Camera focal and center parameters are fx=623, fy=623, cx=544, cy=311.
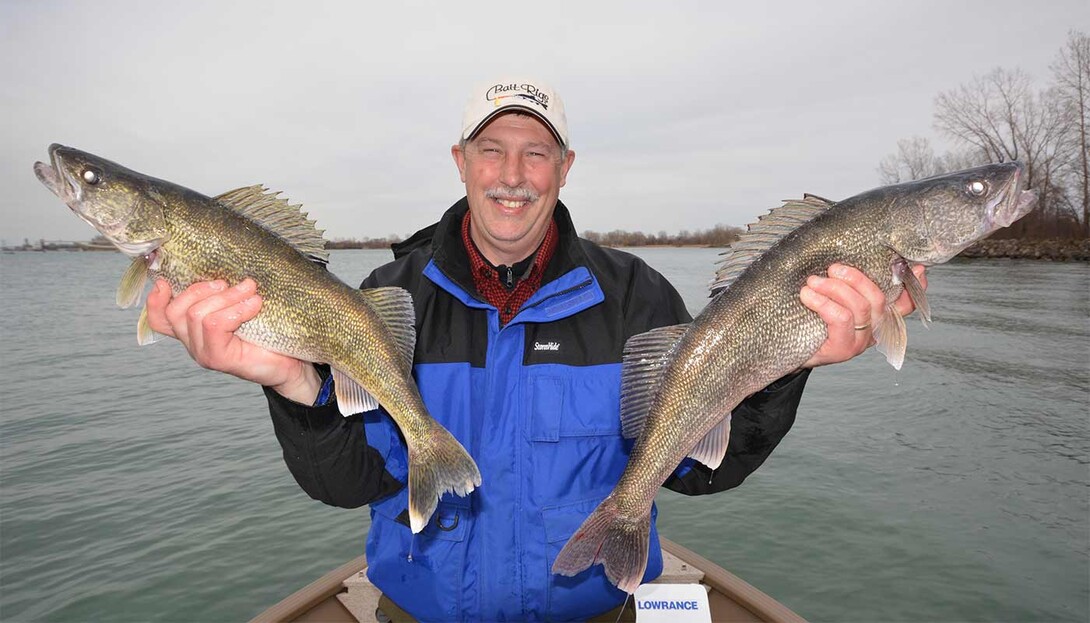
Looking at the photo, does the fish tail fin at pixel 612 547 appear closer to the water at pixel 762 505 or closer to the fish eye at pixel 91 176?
the fish eye at pixel 91 176

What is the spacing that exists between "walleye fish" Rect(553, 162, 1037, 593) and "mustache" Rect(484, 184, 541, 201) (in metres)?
1.33

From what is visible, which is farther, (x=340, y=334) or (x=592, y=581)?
(x=592, y=581)

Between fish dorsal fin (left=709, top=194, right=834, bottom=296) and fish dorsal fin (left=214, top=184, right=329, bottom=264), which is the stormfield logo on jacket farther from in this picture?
fish dorsal fin (left=709, top=194, right=834, bottom=296)

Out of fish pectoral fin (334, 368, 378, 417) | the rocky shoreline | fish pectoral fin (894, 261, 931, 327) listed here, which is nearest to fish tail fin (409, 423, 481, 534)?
fish pectoral fin (334, 368, 378, 417)

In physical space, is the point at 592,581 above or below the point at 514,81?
below

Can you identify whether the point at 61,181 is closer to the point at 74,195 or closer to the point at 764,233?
the point at 74,195

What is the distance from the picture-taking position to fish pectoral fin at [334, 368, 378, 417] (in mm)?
2871

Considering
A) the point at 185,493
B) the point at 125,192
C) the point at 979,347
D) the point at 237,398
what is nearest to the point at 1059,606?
the point at 125,192

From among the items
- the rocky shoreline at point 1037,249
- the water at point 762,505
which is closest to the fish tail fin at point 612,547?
the water at point 762,505

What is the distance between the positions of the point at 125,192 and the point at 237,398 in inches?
484

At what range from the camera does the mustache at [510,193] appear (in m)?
3.59

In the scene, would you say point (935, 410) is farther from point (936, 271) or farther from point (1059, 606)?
point (936, 271)

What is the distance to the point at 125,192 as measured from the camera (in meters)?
2.68

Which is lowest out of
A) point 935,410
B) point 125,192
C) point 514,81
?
point 935,410
